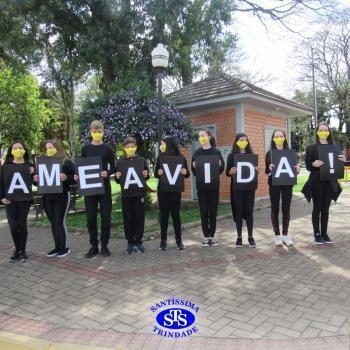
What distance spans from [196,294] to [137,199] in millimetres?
2468

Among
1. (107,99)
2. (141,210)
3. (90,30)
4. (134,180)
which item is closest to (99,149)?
(134,180)

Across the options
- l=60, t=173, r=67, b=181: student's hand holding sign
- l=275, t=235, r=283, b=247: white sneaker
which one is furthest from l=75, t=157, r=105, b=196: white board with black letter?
l=275, t=235, r=283, b=247: white sneaker

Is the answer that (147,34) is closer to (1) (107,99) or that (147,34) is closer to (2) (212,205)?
(1) (107,99)

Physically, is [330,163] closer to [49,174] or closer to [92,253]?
[92,253]

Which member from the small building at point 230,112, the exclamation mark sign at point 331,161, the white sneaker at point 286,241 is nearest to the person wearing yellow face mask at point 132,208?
the white sneaker at point 286,241

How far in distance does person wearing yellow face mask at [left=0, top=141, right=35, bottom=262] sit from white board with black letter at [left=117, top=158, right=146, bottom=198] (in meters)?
1.58

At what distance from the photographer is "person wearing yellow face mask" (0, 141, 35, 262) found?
22.2 feet

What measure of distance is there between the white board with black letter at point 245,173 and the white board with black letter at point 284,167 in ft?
1.11

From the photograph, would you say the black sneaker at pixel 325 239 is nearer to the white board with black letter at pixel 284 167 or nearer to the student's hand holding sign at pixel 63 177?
the white board with black letter at pixel 284 167

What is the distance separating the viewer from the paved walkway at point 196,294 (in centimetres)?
374

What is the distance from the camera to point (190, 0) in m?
12.7

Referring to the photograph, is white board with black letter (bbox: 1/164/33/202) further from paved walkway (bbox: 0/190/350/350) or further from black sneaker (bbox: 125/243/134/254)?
black sneaker (bbox: 125/243/134/254)

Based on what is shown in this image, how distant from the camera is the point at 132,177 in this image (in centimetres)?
683

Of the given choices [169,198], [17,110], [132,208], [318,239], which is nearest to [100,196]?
[132,208]
